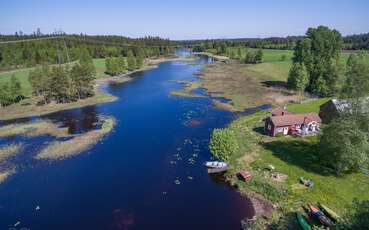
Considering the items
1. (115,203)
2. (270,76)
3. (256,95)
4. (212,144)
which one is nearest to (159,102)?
(256,95)

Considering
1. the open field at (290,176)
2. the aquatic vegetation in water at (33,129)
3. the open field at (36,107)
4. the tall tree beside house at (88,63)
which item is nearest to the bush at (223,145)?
the open field at (290,176)

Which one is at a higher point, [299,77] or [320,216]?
[299,77]

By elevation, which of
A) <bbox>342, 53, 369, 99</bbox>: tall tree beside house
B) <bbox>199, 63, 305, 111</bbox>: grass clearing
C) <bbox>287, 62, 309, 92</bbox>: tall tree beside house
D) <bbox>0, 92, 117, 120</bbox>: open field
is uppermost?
<bbox>342, 53, 369, 99</bbox>: tall tree beside house

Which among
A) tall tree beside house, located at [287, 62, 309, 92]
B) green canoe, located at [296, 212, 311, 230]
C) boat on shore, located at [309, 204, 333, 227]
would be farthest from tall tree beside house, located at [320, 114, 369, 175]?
tall tree beside house, located at [287, 62, 309, 92]

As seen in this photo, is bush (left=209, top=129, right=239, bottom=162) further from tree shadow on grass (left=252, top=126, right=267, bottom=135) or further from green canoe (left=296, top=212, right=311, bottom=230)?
tree shadow on grass (left=252, top=126, right=267, bottom=135)

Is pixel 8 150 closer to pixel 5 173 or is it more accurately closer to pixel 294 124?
pixel 5 173

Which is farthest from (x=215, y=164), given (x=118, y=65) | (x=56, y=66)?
(x=118, y=65)
